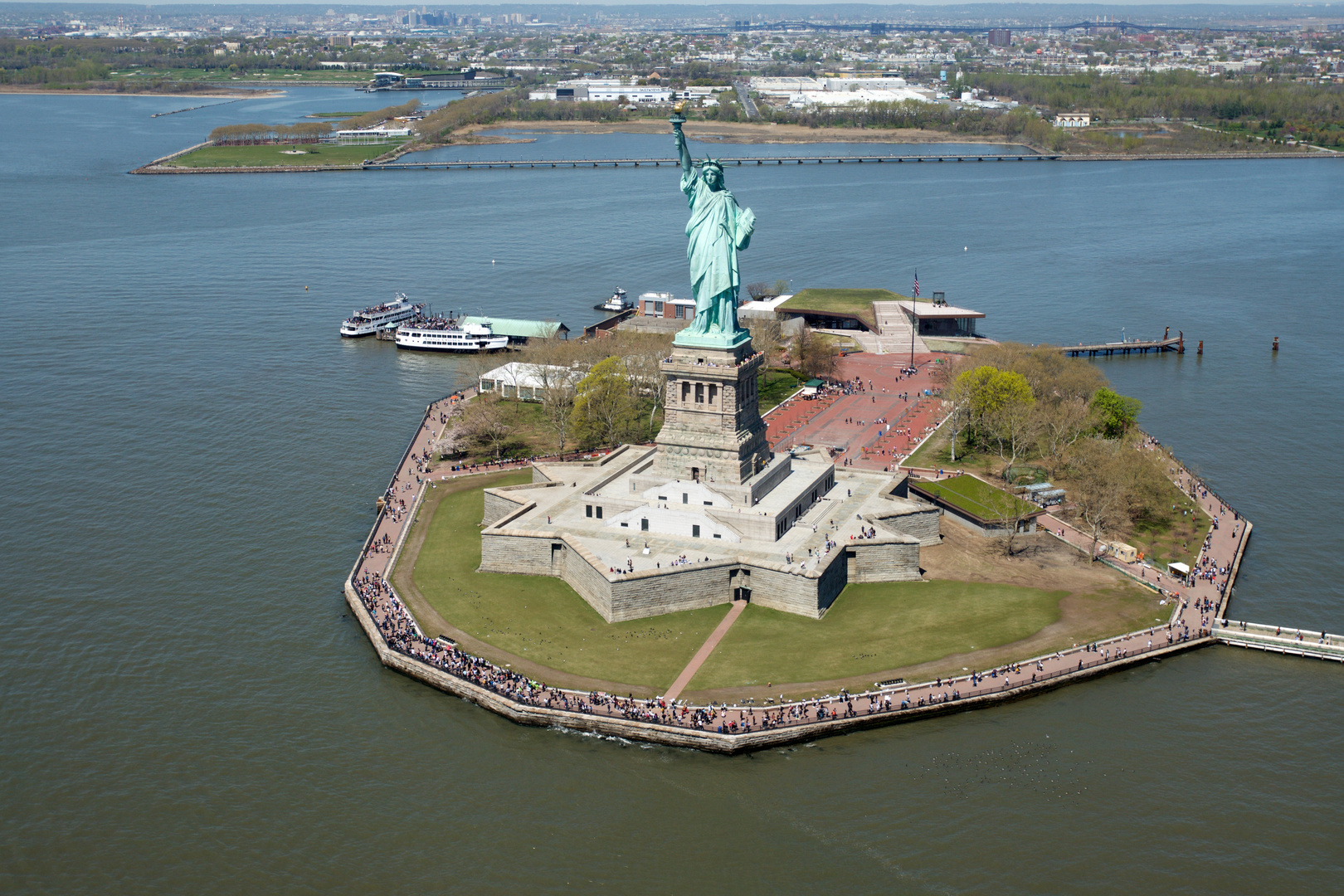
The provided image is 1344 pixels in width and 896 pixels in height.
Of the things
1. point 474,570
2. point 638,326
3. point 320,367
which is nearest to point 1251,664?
point 474,570

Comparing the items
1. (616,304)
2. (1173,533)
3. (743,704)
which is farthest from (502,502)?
(616,304)

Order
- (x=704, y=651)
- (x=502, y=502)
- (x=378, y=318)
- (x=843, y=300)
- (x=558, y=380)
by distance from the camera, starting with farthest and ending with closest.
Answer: (x=843, y=300), (x=378, y=318), (x=558, y=380), (x=502, y=502), (x=704, y=651)

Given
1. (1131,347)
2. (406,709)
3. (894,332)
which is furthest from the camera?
(894,332)

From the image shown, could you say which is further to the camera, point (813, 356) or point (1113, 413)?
point (813, 356)

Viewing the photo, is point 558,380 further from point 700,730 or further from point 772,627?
point 700,730

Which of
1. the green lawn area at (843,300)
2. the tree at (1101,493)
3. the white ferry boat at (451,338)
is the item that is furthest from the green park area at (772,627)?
Result: the green lawn area at (843,300)

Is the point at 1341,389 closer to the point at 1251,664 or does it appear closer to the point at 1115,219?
the point at 1251,664
